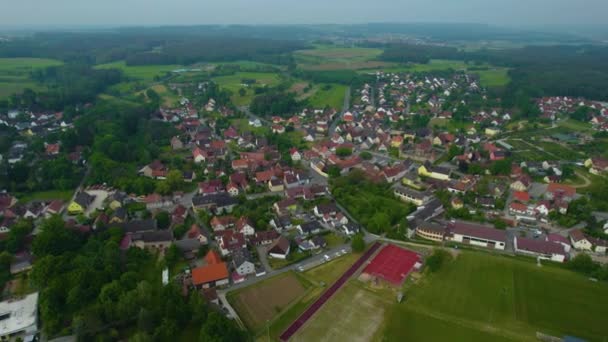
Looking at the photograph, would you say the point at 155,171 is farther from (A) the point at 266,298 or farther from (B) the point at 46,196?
(A) the point at 266,298

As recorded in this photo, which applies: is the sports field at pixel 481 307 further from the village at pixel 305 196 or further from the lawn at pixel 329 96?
the lawn at pixel 329 96

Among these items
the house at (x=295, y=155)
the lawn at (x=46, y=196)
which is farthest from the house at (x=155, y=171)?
the house at (x=295, y=155)

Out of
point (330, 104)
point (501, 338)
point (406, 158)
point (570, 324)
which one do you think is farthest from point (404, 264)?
point (330, 104)

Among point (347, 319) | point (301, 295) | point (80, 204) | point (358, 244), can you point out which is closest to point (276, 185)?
point (358, 244)

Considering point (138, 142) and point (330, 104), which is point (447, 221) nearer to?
point (138, 142)

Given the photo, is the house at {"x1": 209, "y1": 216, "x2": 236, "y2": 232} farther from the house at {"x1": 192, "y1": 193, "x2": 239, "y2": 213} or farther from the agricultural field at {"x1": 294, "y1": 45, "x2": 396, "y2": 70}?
the agricultural field at {"x1": 294, "y1": 45, "x2": 396, "y2": 70}

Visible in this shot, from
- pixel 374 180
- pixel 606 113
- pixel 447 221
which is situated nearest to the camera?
pixel 447 221
